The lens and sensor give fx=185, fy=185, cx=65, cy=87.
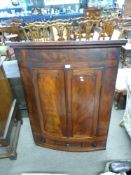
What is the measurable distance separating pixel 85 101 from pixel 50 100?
28 cm

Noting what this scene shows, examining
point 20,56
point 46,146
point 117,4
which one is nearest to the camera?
point 20,56

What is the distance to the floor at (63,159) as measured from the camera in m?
1.66

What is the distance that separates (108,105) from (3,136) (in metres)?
0.93

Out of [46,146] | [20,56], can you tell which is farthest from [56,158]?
[20,56]

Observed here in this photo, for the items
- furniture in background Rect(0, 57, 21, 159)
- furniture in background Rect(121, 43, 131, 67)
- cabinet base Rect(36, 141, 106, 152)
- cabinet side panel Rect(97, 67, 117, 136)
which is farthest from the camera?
furniture in background Rect(121, 43, 131, 67)

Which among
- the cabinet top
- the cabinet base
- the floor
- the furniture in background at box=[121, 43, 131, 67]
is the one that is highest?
the cabinet top

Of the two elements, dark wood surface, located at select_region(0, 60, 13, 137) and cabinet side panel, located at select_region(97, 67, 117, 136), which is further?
dark wood surface, located at select_region(0, 60, 13, 137)

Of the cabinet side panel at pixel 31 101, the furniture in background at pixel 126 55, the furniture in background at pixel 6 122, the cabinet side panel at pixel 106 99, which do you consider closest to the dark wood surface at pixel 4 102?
the furniture in background at pixel 6 122

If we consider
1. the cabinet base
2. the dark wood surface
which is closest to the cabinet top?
the dark wood surface

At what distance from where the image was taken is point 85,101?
147 cm

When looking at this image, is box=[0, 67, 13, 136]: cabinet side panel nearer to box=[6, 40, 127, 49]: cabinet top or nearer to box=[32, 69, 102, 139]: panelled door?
box=[32, 69, 102, 139]: panelled door

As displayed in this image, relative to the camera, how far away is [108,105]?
1.49 m

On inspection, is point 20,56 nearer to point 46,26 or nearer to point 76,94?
point 46,26

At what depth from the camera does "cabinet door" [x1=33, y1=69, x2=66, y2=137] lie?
138 centimetres
